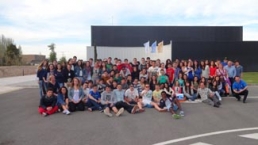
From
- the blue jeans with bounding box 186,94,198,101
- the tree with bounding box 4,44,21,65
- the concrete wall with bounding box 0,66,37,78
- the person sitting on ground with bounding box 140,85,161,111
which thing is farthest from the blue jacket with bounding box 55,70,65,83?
the tree with bounding box 4,44,21,65

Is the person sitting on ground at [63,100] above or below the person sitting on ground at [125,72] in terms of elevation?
below

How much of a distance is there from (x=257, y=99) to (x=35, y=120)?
9.33 meters

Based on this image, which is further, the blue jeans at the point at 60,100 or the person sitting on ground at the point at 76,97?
the person sitting on ground at the point at 76,97

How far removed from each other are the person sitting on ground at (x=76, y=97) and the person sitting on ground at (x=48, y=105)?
590mm

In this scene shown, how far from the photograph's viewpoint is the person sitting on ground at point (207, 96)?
38.6 ft

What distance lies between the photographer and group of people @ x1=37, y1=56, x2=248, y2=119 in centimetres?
1083

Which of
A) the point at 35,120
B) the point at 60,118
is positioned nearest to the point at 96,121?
the point at 60,118

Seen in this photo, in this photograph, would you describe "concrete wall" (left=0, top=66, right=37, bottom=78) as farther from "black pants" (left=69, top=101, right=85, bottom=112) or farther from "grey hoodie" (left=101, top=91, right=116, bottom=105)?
"grey hoodie" (left=101, top=91, right=116, bottom=105)

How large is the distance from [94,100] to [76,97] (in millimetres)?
662

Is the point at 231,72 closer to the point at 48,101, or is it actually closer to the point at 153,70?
the point at 153,70

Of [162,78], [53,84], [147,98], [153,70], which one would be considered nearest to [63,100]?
[53,84]

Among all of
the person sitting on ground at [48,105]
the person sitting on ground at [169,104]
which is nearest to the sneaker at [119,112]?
the person sitting on ground at [169,104]

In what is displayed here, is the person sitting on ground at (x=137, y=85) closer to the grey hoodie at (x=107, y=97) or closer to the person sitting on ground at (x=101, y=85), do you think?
the person sitting on ground at (x=101, y=85)

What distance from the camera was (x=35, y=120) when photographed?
9.52 m
